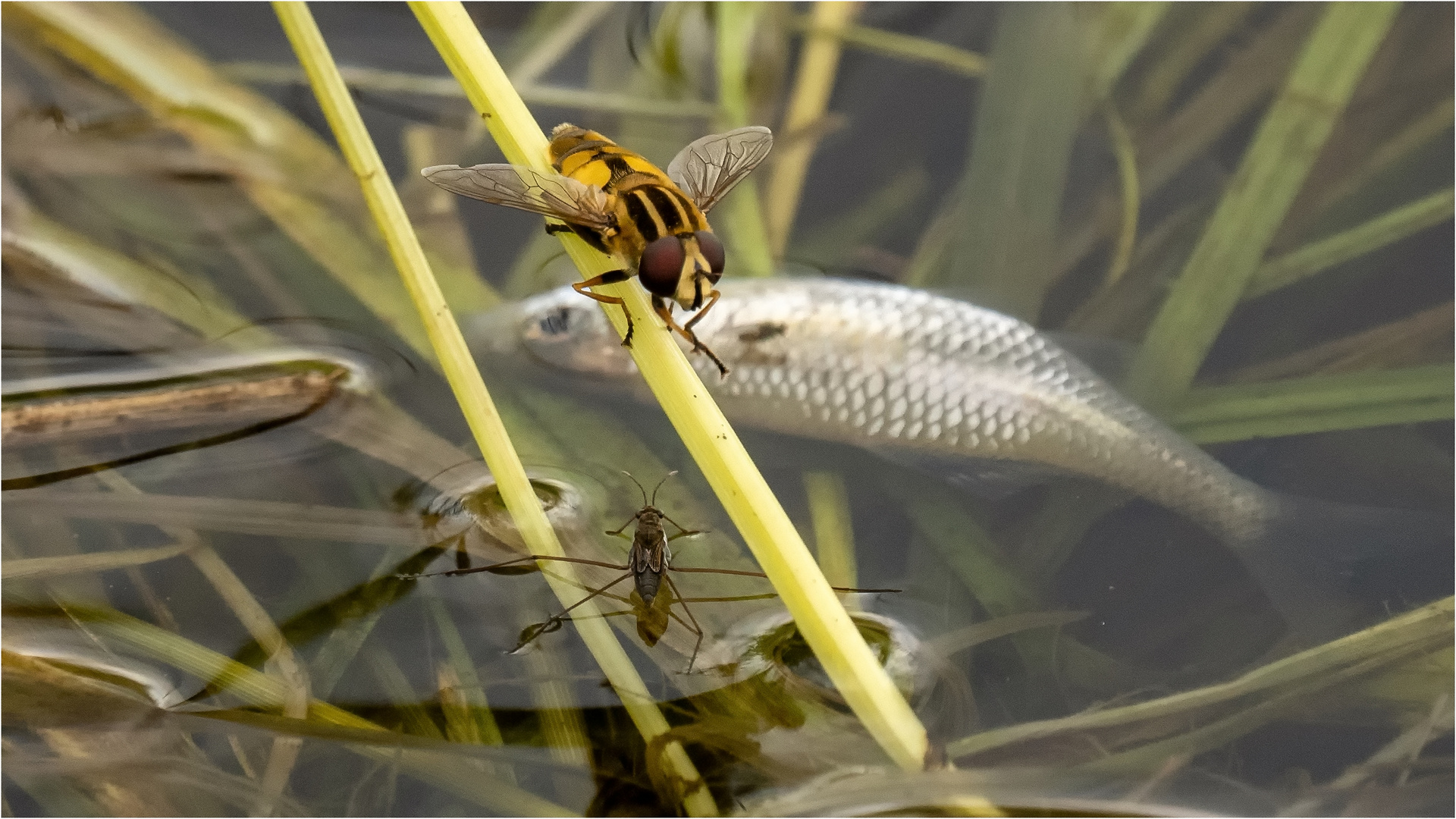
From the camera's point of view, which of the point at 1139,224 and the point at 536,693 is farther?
the point at 1139,224

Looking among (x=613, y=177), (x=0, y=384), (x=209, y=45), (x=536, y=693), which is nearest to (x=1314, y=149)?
(x=613, y=177)

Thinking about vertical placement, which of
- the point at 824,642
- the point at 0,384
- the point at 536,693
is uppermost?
the point at 0,384

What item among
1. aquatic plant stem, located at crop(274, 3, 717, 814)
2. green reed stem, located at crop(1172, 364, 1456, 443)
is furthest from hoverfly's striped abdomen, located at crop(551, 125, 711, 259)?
green reed stem, located at crop(1172, 364, 1456, 443)

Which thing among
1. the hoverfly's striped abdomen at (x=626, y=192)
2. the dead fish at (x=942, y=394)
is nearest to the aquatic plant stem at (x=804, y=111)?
the dead fish at (x=942, y=394)

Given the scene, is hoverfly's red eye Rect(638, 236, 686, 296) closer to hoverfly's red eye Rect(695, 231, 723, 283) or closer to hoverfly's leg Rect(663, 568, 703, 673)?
hoverfly's red eye Rect(695, 231, 723, 283)

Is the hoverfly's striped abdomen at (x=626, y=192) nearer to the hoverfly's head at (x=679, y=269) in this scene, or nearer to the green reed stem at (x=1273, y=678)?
the hoverfly's head at (x=679, y=269)

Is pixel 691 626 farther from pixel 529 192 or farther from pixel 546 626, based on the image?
pixel 529 192

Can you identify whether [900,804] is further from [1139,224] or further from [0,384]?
[0,384]

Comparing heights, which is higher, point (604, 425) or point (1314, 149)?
point (1314, 149)
